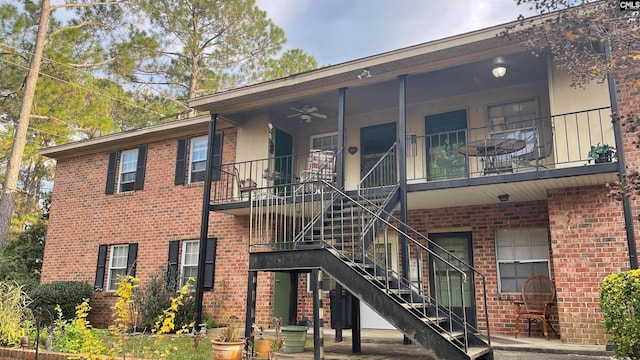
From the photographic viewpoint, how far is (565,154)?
7914mm

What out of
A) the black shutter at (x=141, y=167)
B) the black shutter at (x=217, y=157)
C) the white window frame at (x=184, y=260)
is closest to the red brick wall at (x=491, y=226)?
the black shutter at (x=217, y=157)

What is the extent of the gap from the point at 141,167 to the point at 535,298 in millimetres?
10032

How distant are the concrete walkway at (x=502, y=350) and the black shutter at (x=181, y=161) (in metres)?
6.12

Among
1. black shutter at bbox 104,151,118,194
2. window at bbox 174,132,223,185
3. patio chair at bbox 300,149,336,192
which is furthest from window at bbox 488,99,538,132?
black shutter at bbox 104,151,118,194

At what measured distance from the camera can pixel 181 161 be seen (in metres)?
12.4

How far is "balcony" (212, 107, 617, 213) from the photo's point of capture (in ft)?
25.0

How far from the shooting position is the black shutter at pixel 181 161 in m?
12.3

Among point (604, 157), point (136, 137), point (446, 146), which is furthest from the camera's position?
point (136, 137)

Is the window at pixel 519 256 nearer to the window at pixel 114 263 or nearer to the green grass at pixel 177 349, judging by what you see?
the green grass at pixel 177 349

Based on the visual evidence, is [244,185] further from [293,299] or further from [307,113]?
[293,299]

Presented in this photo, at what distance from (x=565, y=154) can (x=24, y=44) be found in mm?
17064

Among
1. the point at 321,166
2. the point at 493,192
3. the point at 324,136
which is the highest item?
the point at 324,136

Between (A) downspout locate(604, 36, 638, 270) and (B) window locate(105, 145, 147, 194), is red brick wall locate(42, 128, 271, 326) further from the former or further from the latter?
(A) downspout locate(604, 36, 638, 270)

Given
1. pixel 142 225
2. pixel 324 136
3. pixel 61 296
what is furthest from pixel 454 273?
pixel 61 296
